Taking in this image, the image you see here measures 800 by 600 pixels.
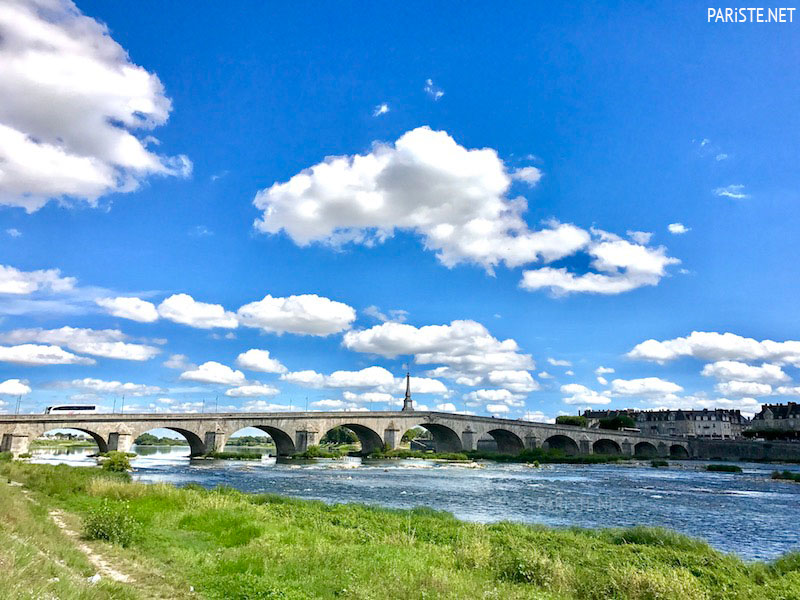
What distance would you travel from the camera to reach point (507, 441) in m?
126

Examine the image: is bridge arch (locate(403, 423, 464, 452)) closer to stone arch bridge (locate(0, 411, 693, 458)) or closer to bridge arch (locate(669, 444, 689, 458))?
stone arch bridge (locate(0, 411, 693, 458))

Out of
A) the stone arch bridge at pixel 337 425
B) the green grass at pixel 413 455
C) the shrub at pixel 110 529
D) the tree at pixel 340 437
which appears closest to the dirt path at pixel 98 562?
the shrub at pixel 110 529

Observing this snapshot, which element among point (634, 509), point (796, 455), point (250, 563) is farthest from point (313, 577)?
point (796, 455)

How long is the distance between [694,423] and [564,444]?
199 feet

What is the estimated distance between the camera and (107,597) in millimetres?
9414

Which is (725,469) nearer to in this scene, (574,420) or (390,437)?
(390,437)

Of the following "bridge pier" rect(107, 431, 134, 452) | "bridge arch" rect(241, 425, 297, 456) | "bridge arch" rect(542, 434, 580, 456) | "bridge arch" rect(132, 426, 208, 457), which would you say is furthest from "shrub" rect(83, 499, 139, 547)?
"bridge arch" rect(542, 434, 580, 456)

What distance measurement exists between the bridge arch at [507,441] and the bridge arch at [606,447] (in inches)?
874

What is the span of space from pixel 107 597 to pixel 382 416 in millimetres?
92699

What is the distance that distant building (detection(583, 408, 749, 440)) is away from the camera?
16325 centimetres

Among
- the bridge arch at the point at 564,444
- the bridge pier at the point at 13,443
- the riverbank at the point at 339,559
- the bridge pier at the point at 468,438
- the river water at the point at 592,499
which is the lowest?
the bridge arch at the point at 564,444

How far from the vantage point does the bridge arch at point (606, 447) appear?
13120cm

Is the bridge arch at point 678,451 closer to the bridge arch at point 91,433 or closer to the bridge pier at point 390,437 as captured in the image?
the bridge pier at point 390,437

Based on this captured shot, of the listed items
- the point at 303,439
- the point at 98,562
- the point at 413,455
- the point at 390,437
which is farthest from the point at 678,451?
the point at 98,562
